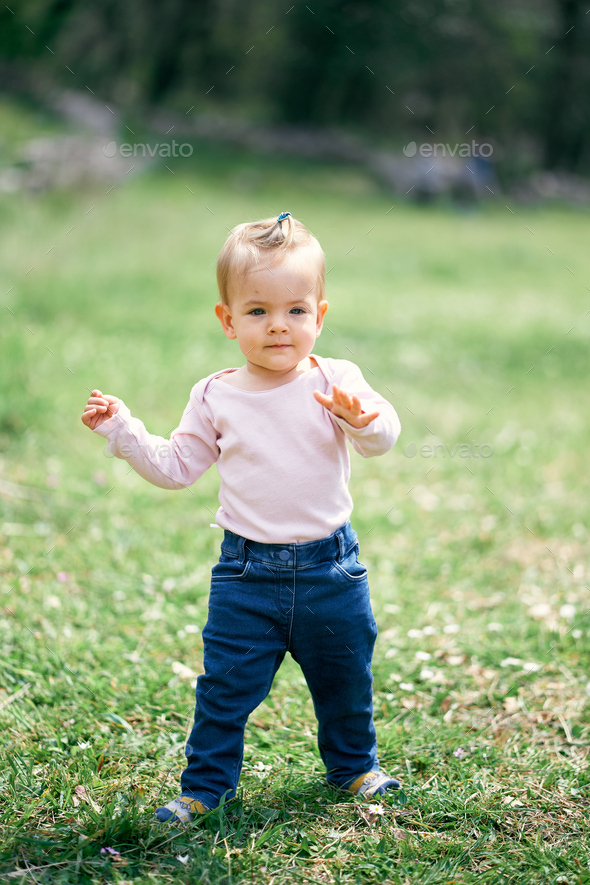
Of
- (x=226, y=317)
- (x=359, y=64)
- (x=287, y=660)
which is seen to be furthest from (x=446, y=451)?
(x=359, y=64)

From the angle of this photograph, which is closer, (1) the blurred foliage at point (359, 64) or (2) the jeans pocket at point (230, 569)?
(2) the jeans pocket at point (230, 569)

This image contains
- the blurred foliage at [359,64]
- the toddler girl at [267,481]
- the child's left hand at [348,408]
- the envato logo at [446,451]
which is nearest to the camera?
the child's left hand at [348,408]

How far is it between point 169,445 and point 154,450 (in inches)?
1.9

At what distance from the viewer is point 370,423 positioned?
2014 millimetres

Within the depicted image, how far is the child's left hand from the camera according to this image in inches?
77.6

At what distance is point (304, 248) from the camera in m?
2.09

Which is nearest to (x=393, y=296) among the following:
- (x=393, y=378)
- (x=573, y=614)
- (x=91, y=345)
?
(x=393, y=378)

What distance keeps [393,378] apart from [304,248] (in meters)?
5.09

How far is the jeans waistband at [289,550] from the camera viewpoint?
2.11 metres

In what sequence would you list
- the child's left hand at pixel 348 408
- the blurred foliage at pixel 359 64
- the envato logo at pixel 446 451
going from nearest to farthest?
the child's left hand at pixel 348 408 < the envato logo at pixel 446 451 < the blurred foliage at pixel 359 64

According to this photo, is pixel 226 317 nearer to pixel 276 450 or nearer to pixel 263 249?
pixel 263 249

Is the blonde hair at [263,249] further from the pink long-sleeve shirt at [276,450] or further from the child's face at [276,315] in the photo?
the pink long-sleeve shirt at [276,450]

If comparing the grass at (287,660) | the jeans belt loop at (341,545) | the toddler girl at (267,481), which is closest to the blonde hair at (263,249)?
the toddler girl at (267,481)

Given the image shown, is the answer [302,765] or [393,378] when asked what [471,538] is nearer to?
[302,765]
